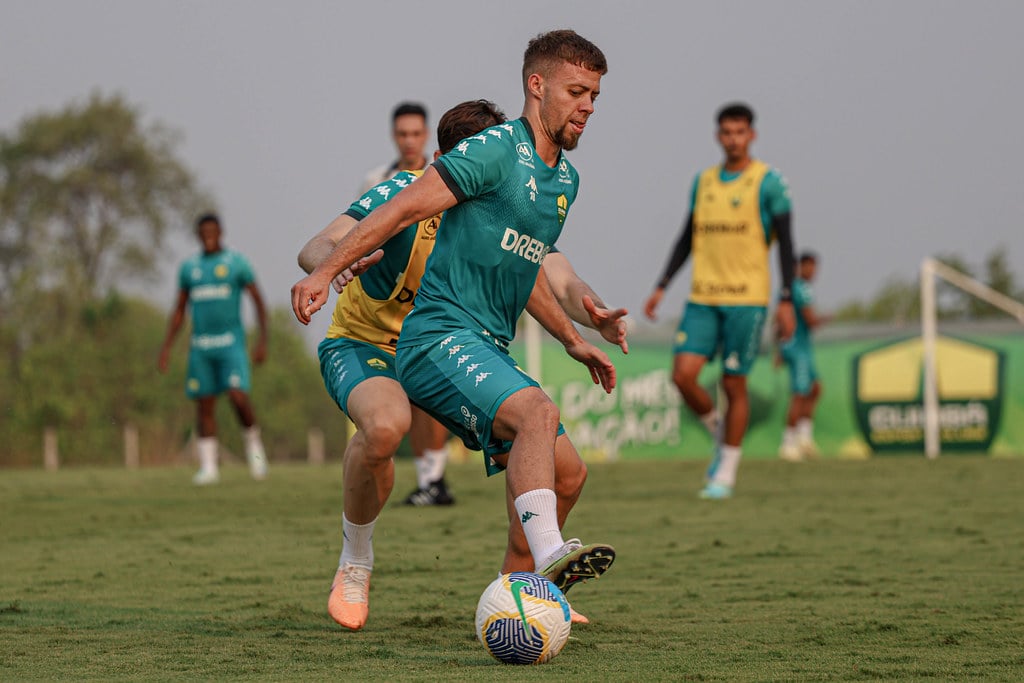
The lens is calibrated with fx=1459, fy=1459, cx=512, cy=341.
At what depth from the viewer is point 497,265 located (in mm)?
4738

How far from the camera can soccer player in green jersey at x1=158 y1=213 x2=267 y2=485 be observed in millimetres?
14953

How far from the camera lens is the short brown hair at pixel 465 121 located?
553cm

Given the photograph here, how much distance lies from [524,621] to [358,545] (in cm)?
152

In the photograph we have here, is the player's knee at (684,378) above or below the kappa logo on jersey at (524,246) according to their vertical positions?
A: below

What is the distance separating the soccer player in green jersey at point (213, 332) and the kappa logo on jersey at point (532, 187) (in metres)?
10.6

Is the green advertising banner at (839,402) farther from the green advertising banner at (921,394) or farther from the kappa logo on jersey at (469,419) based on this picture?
the kappa logo on jersey at (469,419)

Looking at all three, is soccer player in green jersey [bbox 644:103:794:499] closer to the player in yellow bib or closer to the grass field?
the grass field

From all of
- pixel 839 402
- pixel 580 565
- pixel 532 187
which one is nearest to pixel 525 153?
pixel 532 187

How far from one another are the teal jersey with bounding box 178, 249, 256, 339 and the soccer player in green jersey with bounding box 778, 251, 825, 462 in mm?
7424

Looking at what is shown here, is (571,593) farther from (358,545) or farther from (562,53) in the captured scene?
(562,53)

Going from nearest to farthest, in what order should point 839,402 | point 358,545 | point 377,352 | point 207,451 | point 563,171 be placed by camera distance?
1. point 563,171
2. point 358,545
3. point 377,352
4. point 207,451
5. point 839,402

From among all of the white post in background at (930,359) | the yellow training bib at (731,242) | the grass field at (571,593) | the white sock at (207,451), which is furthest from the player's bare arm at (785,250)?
the white post in background at (930,359)

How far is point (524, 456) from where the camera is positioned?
14.5 feet

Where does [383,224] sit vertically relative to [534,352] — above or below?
above
